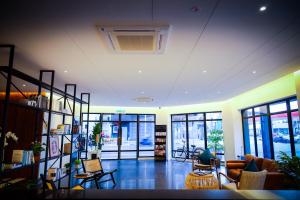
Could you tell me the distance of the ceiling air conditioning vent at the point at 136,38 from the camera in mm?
2634

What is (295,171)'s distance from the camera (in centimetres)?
411

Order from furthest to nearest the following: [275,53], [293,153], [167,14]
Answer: [293,153] < [275,53] < [167,14]

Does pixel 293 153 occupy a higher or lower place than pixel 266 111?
lower

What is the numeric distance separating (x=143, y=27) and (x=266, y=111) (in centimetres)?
614

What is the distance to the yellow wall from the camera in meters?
5.66

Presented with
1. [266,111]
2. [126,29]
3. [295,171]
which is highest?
[126,29]

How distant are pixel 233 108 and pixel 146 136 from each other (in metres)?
5.62

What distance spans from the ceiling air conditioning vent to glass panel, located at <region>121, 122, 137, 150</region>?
926 centimetres

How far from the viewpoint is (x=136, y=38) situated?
288 centimetres

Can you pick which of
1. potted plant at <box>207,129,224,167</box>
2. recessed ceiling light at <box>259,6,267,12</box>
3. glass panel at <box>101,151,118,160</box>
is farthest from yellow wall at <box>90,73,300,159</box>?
recessed ceiling light at <box>259,6,267,12</box>

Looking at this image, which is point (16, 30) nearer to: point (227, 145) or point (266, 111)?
point (266, 111)

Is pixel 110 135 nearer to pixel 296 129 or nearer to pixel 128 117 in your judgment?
pixel 128 117

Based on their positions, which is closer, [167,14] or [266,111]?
[167,14]

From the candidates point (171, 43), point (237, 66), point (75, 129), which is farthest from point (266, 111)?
point (75, 129)
